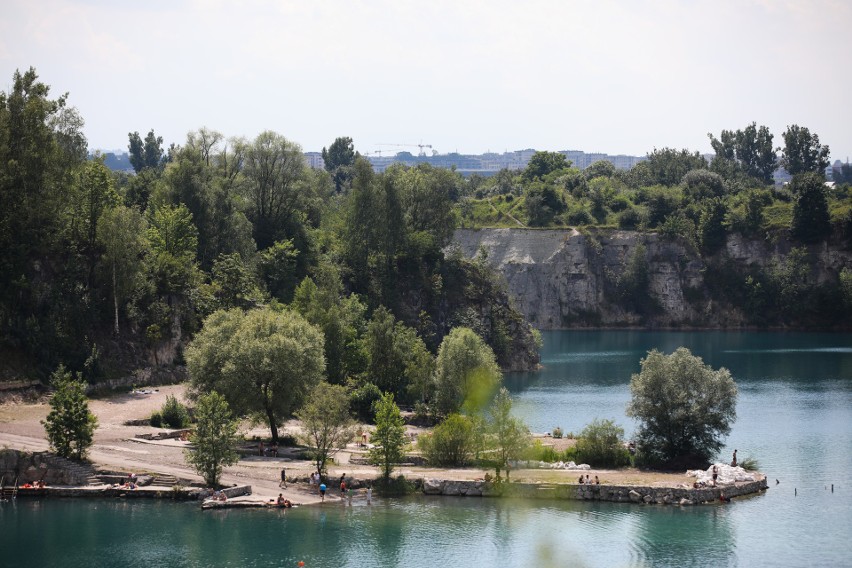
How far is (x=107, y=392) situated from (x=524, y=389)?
43.2 m

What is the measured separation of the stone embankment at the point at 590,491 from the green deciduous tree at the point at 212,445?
11659mm

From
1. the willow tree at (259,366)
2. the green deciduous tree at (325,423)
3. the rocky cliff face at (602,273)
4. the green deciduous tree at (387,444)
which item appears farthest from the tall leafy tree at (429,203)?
the green deciduous tree at (387,444)

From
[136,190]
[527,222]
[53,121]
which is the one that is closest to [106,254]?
[53,121]

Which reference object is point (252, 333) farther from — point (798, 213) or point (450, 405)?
point (798, 213)

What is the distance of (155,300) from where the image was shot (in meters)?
92.2

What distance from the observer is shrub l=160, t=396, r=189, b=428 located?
251 ft

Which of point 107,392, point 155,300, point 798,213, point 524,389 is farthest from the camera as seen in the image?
point 798,213

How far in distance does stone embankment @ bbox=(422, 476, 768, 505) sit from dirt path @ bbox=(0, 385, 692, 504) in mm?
960

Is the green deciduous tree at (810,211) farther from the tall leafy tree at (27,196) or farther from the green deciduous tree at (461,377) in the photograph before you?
the tall leafy tree at (27,196)

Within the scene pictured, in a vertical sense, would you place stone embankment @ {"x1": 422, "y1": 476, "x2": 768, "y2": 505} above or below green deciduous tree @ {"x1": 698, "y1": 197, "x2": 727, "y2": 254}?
below

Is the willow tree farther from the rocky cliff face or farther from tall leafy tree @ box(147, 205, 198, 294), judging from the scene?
the rocky cliff face

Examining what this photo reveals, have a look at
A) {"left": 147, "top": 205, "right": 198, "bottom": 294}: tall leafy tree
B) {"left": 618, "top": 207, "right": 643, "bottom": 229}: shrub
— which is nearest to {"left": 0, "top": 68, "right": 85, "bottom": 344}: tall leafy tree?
{"left": 147, "top": 205, "right": 198, "bottom": 294}: tall leafy tree

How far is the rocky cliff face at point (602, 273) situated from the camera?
577 feet

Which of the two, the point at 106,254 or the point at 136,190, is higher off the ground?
the point at 136,190
